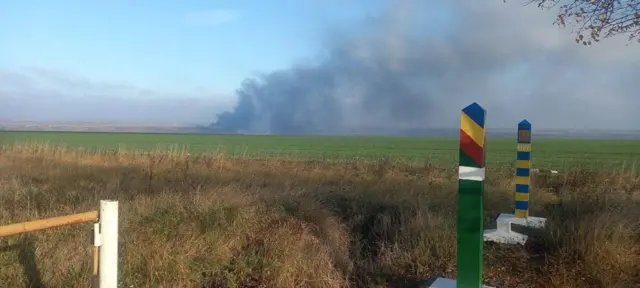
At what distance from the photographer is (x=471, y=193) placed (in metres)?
3.86

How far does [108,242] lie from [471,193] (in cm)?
262

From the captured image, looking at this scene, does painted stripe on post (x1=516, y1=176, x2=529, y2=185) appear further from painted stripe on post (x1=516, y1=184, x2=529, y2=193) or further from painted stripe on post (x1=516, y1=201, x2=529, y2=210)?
painted stripe on post (x1=516, y1=201, x2=529, y2=210)

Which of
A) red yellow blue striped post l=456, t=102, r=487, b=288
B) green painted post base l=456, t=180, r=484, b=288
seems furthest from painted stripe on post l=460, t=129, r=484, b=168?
green painted post base l=456, t=180, r=484, b=288

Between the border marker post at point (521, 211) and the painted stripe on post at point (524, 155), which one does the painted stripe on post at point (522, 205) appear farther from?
the painted stripe on post at point (524, 155)

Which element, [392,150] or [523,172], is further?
[392,150]

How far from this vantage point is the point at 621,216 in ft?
20.0

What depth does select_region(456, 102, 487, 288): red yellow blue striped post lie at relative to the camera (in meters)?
3.77

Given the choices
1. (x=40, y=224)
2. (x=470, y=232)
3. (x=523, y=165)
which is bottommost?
(x=470, y=232)

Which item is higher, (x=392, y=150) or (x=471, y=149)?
(x=471, y=149)

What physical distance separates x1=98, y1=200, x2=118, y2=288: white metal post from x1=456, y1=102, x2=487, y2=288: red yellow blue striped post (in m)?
2.49

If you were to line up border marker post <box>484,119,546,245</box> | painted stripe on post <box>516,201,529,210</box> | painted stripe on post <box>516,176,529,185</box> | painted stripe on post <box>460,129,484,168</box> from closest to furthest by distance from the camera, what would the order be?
painted stripe on post <box>460,129,484,168</box>, border marker post <box>484,119,546,245</box>, painted stripe on post <box>516,201,529,210</box>, painted stripe on post <box>516,176,529,185</box>

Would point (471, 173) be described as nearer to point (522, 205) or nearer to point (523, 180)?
point (522, 205)

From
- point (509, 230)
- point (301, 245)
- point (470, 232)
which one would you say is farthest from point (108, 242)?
point (509, 230)

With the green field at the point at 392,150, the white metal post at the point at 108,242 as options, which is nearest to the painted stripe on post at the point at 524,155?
the white metal post at the point at 108,242
